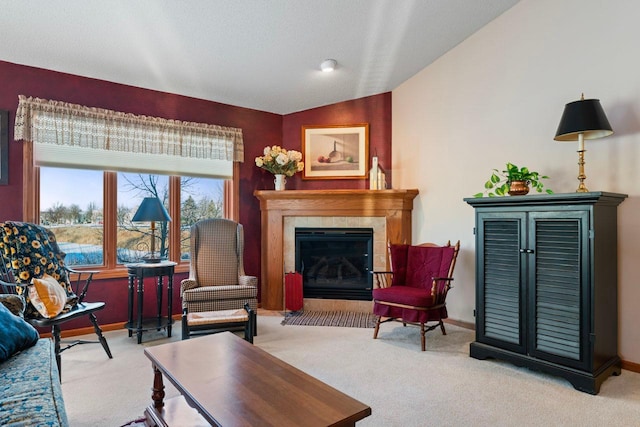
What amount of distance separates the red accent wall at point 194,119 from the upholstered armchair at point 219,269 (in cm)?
54

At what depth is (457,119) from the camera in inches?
162

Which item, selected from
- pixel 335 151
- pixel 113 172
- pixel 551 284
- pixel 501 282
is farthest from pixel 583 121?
pixel 113 172

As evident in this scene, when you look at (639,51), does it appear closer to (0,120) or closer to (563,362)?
(563,362)

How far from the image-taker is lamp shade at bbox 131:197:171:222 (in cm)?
364

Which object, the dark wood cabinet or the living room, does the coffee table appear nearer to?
the dark wood cabinet

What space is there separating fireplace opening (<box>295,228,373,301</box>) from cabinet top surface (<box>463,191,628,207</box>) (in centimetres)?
179

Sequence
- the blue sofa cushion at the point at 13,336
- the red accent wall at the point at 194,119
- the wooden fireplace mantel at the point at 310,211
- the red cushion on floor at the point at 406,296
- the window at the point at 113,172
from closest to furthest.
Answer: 1. the blue sofa cushion at the point at 13,336
2. the red cushion on floor at the point at 406,296
3. the red accent wall at the point at 194,119
4. the window at the point at 113,172
5. the wooden fireplace mantel at the point at 310,211

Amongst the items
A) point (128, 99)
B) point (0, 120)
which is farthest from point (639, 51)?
point (0, 120)

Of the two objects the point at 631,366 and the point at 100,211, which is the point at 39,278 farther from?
the point at 631,366

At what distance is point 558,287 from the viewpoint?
273 centimetres

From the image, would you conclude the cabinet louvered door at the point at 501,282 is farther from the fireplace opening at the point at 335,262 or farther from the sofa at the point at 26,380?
the sofa at the point at 26,380

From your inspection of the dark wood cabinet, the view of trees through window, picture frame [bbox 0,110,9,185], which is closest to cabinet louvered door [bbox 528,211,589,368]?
the dark wood cabinet

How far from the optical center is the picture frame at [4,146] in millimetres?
3416

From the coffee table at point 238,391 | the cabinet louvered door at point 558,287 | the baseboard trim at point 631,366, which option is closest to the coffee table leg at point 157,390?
the coffee table at point 238,391
